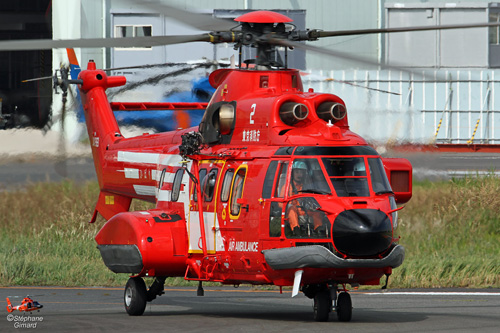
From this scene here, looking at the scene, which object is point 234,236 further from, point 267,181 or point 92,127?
point 92,127

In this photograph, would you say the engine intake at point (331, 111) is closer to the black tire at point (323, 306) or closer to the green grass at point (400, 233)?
the black tire at point (323, 306)

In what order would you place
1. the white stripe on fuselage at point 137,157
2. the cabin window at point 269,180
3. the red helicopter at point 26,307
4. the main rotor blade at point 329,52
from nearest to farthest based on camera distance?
the cabin window at point 269,180
the main rotor blade at point 329,52
the red helicopter at point 26,307
the white stripe on fuselage at point 137,157

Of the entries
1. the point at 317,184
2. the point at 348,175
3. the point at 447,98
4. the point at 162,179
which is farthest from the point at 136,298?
the point at 447,98

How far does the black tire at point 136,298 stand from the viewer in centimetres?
1433

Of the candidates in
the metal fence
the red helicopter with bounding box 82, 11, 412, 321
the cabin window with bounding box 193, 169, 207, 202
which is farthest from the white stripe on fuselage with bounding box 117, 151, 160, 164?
the metal fence

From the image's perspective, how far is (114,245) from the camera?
14234 mm

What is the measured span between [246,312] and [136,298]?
1722mm

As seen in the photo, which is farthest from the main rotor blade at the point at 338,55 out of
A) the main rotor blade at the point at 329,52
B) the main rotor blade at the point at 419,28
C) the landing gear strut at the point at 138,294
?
the landing gear strut at the point at 138,294

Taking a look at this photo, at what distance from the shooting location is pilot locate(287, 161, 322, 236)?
12.1 m

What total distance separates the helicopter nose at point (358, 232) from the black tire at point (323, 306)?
1.03 m

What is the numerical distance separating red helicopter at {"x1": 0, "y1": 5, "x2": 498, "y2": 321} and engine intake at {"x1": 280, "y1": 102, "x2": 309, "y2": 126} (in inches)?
0.5

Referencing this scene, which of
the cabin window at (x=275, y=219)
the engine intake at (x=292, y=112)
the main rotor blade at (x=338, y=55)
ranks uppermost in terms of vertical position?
the main rotor blade at (x=338, y=55)

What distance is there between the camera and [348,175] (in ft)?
40.8

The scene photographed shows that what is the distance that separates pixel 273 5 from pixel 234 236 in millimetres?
31182
